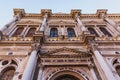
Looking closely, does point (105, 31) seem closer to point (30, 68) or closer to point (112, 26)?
point (112, 26)

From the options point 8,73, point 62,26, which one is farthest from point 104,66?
point 62,26

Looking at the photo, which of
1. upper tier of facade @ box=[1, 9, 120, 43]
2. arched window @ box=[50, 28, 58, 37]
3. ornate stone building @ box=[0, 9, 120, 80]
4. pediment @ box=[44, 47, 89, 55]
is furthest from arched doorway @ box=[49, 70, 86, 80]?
arched window @ box=[50, 28, 58, 37]

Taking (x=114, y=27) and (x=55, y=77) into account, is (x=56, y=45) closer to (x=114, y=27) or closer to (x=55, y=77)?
(x=55, y=77)

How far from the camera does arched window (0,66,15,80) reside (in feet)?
40.9

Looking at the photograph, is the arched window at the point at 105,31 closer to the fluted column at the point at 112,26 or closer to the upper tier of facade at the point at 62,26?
the upper tier of facade at the point at 62,26

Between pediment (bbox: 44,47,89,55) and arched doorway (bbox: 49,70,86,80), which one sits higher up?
pediment (bbox: 44,47,89,55)

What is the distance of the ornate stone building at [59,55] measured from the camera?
12.1m

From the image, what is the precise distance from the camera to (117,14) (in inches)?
909

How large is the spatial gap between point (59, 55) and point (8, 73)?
375cm

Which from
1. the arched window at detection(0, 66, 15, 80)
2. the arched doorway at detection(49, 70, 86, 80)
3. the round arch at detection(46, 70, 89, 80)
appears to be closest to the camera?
the round arch at detection(46, 70, 89, 80)

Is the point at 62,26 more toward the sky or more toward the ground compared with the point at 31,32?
more toward the sky

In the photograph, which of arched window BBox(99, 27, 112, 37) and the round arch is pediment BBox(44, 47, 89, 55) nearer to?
the round arch

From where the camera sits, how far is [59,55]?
1359 centimetres

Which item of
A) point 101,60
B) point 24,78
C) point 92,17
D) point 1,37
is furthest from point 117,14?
point 24,78
